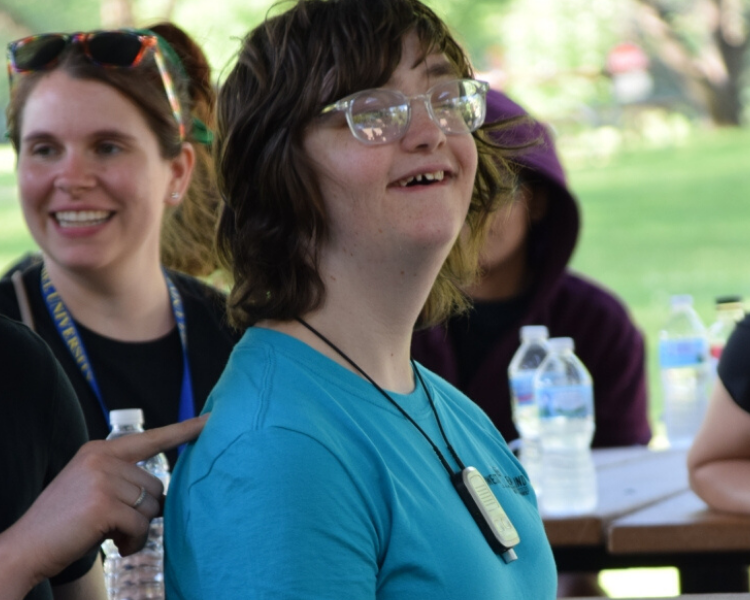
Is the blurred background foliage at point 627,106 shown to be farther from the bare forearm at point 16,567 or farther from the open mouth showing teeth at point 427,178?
the bare forearm at point 16,567

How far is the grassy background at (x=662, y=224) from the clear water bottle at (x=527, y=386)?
23.7ft

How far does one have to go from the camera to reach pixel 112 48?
100.0 inches

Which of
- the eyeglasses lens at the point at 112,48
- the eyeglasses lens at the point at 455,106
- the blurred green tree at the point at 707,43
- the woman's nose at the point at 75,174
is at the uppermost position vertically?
the eyeglasses lens at the point at 455,106

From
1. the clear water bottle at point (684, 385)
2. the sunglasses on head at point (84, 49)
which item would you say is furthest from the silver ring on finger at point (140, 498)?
the clear water bottle at point (684, 385)

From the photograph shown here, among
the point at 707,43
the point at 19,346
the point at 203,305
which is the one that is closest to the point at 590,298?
the point at 203,305

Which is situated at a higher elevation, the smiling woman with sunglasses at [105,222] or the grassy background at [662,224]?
the smiling woman with sunglasses at [105,222]

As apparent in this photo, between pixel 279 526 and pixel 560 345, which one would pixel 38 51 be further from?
pixel 279 526

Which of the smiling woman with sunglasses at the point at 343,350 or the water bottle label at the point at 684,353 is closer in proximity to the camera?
the smiling woman with sunglasses at the point at 343,350

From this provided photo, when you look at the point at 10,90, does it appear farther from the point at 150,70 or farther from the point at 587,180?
the point at 587,180

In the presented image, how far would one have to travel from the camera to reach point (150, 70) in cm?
262

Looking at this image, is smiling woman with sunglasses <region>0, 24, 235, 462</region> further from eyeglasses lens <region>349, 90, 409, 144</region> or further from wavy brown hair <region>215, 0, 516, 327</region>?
eyeglasses lens <region>349, 90, 409, 144</region>

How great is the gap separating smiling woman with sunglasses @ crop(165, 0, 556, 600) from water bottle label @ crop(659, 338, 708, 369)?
2.18m

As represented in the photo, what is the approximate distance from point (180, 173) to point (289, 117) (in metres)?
1.39

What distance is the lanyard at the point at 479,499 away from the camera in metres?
1.40
